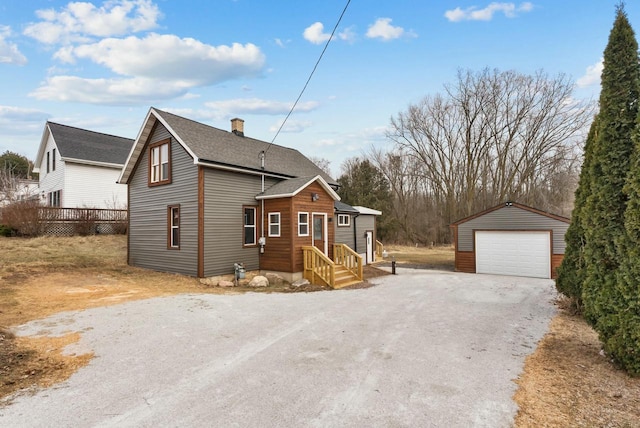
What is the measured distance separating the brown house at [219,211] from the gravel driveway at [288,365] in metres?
3.57

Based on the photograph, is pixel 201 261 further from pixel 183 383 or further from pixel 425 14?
pixel 425 14

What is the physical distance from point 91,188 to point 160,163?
11.3 meters

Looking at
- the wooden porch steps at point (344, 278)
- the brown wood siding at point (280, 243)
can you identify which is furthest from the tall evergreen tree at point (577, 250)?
the brown wood siding at point (280, 243)

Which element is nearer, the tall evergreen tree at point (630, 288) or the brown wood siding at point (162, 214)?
the tall evergreen tree at point (630, 288)

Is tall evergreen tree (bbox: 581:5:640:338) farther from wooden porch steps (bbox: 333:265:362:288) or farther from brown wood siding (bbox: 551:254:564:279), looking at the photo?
brown wood siding (bbox: 551:254:564:279)

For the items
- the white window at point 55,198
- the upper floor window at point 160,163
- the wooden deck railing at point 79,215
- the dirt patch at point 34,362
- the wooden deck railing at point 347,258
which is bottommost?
the dirt patch at point 34,362

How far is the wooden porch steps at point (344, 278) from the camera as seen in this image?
11539mm

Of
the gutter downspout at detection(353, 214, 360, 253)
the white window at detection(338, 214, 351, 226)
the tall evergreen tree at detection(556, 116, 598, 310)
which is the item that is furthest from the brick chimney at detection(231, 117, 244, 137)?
the tall evergreen tree at detection(556, 116, 598, 310)

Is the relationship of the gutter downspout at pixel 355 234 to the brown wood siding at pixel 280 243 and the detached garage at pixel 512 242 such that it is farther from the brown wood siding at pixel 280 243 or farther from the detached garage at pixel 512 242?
the brown wood siding at pixel 280 243

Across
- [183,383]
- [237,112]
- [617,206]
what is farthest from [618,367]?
[237,112]

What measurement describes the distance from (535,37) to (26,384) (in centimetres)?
1742

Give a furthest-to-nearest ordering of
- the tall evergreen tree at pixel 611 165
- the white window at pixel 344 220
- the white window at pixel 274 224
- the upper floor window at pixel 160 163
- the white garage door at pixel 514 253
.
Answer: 1. the white window at pixel 344 220
2. the white garage door at pixel 514 253
3. the upper floor window at pixel 160 163
4. the white window at pixel 274 224
5. the tall evergreen tree at pixel 611 165

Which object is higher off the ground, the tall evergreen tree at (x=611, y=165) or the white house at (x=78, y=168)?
the white house at (x=78, y=168)

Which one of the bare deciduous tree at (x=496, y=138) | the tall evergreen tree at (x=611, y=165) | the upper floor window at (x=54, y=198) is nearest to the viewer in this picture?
the tall evergreen tree at (x=611, y=165)
